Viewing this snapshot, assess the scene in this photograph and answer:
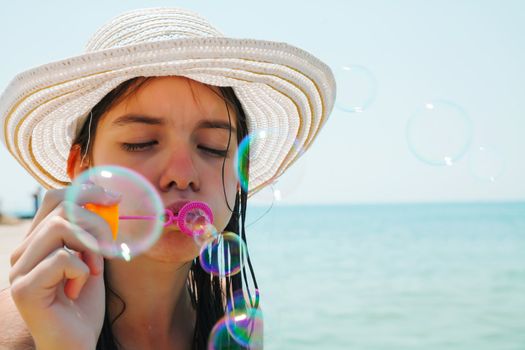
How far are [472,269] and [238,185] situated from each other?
12.7m

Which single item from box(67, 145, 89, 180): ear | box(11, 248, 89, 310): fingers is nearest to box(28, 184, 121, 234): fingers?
box(11, 248, 89, 310): fingers

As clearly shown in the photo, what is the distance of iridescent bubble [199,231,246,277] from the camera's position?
2117mm

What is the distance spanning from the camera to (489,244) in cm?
2019

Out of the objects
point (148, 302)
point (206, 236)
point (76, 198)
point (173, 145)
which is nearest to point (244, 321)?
point (148, 302)

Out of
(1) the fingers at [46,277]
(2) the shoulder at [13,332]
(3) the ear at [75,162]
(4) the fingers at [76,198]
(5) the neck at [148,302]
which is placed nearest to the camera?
(1) the fingers at [46,277]

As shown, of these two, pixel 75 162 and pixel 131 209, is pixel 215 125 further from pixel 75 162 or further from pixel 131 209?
pixel 75 162

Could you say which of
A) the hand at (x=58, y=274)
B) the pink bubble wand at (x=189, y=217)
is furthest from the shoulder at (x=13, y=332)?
the pink bubble wand at (x=189, y=217)

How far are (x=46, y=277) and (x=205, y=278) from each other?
3.19 feet

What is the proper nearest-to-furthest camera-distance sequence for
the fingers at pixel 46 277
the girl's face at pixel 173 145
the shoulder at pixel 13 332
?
1. the fingers at pixel 46 277
2. the shoulder at pixel 13 332
3. the girl's face at pixel 173 145

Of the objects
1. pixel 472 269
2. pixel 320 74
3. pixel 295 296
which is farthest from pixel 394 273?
pixel 320 74

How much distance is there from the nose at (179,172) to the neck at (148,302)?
0.27 meters

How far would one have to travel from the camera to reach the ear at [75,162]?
2.01 meters

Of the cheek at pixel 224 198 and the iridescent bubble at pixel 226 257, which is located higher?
the cheek at pixel 224 198

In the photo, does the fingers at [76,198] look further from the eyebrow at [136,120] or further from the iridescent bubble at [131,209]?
the eyebrow at [136,120]
